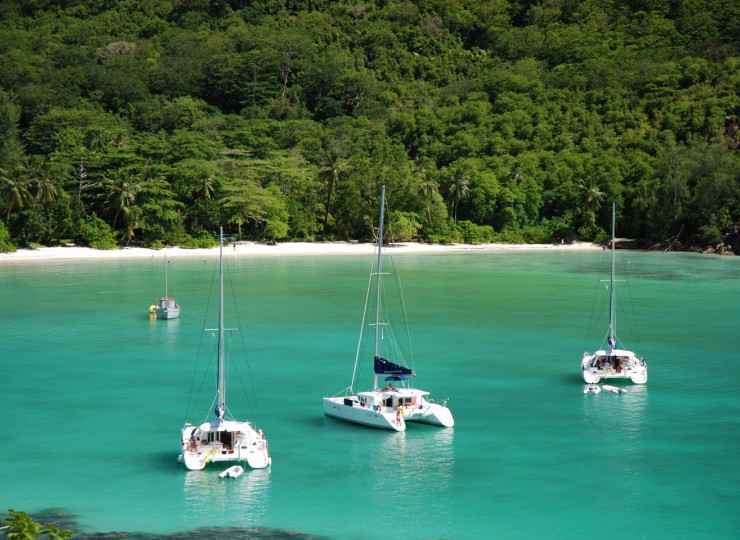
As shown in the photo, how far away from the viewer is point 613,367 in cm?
4166

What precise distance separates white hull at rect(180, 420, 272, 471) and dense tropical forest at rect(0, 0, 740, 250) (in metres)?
73.6

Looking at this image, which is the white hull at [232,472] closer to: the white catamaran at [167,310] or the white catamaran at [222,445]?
the white catamaran at [222,445]

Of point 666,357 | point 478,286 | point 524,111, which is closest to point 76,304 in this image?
point 478,286

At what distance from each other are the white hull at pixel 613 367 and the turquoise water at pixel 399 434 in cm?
81

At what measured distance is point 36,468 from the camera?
29.0 meters

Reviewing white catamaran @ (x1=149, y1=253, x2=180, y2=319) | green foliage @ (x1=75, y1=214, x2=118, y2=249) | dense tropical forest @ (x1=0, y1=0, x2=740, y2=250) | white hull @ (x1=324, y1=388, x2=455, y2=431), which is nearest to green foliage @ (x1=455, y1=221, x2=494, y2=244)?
Answer: dense tropical forest @ (x1=0, y1=0, x2=740, y2=250)

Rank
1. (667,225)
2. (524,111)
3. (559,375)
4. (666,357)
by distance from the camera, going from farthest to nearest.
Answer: (524,111)
(667,225)
(666,357)
(559,375)

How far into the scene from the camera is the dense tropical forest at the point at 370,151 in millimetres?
109000

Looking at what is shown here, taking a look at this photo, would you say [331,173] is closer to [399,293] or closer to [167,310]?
[399,293]

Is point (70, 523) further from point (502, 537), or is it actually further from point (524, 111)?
point (524, 111)

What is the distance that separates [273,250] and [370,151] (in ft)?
135

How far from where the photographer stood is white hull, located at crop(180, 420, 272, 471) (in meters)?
28.7

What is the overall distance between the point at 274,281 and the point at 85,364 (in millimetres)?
37703

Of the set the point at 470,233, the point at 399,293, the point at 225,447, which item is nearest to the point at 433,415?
the point at 225,447
